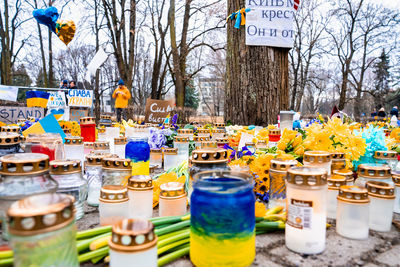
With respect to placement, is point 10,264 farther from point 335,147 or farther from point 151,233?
point 335,147

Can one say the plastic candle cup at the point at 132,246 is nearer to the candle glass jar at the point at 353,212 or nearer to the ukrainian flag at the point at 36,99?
the candle glass jar at the point at 353,212

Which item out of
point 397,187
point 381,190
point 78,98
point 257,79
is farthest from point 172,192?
point 78,98

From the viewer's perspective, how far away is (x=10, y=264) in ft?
2.45

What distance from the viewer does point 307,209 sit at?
92 cm

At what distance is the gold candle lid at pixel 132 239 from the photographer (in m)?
0.70

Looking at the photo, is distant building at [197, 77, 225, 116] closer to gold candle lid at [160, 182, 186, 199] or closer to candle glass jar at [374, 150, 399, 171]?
candle glass jar at [374, 150, 399, 171]

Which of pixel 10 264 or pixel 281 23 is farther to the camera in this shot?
pixel 281 23

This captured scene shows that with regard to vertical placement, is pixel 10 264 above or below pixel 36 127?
below

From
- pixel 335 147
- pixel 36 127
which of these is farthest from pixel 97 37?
pixel 335 147

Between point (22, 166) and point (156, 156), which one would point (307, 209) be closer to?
point (22, 166)

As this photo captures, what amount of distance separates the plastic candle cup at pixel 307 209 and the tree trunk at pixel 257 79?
2797 mm

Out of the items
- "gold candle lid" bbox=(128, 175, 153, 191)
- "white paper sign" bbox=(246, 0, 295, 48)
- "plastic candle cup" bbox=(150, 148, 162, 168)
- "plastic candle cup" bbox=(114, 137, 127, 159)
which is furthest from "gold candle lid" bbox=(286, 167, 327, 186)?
"white paper sign" bbox=(246, 0, 295, 48)

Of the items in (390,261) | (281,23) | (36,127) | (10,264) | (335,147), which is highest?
(281,23)

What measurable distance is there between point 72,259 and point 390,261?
3.37 feet
